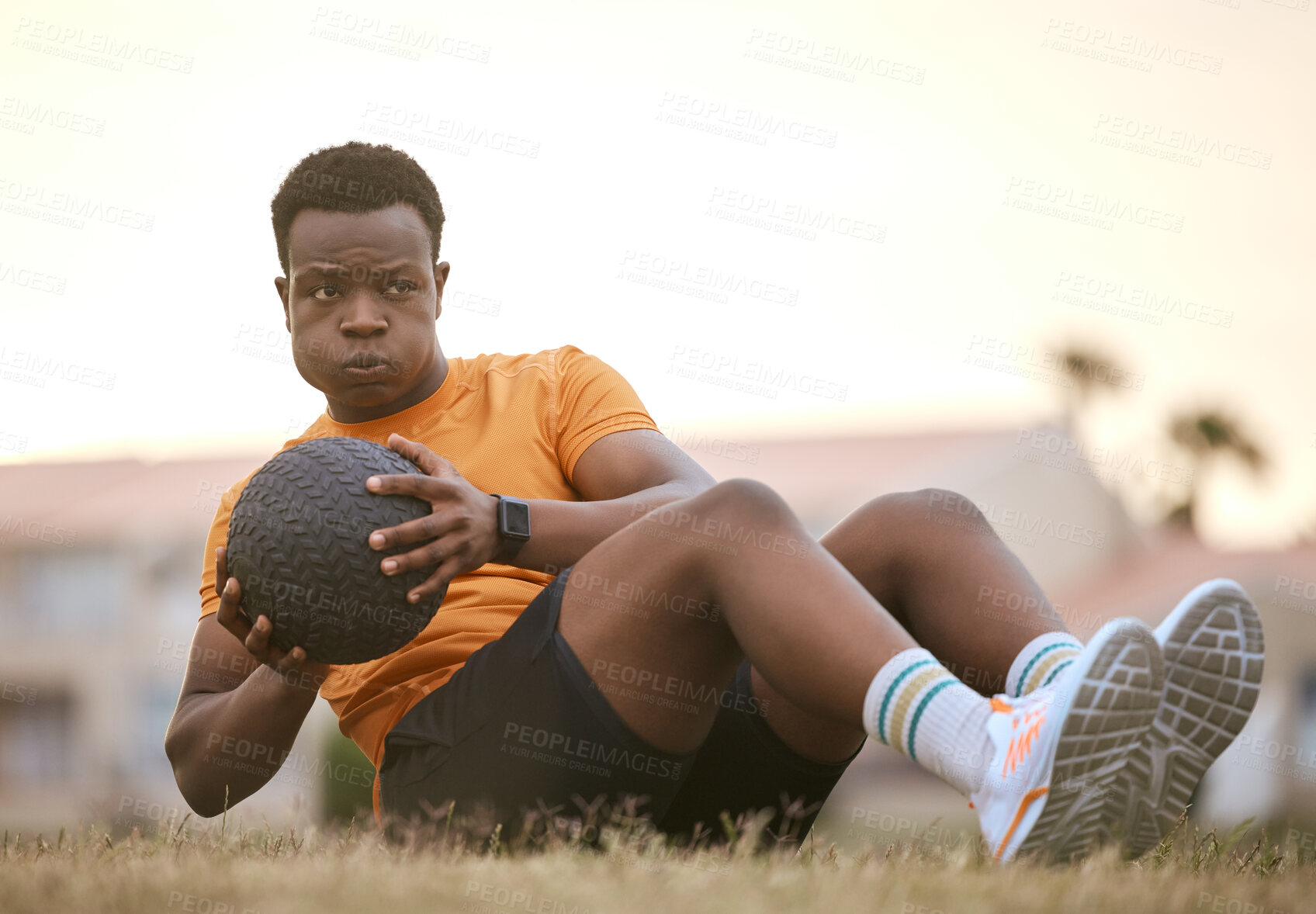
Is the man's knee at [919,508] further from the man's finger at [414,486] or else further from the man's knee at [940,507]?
the man's finger at [414,486]

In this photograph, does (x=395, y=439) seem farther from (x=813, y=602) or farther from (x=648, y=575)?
(x=813, y=602)

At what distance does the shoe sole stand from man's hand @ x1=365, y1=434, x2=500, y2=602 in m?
1.45

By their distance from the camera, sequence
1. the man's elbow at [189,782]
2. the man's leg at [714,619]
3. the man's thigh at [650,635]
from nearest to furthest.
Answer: the man's leg at [714,619] < the man's thigh at [650,635] < the man's elbow at [189,782]

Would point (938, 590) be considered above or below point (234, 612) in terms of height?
above

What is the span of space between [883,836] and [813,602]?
2.21 metres

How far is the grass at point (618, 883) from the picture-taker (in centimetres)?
202

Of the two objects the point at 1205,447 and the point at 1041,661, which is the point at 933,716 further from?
the point at 1205,447

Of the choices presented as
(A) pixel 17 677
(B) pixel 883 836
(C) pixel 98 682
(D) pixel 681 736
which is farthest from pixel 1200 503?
(A) pixel 17 677

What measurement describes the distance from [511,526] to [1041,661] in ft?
4.38

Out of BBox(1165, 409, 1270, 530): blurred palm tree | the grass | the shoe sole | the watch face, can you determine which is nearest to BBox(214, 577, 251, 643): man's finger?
the grass

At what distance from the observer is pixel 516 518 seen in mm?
3084

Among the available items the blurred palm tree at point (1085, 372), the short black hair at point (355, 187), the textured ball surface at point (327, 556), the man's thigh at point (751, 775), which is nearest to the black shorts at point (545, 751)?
the man's thigh at point (751, 775)

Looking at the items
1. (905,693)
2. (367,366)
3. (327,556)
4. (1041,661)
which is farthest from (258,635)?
(1041,661)

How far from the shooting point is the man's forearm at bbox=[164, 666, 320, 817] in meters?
3.28
